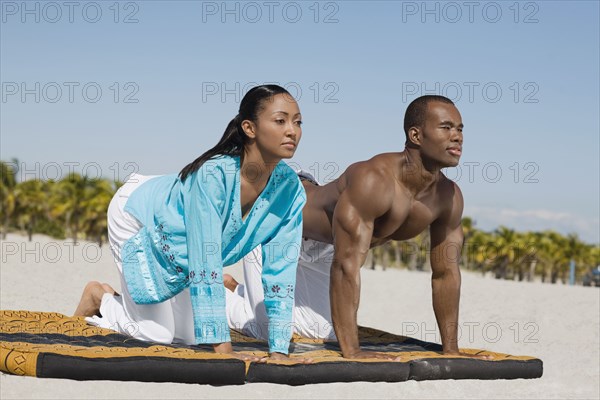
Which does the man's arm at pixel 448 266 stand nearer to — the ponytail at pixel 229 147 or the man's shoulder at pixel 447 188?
the man's shoulder at pixel 447 188

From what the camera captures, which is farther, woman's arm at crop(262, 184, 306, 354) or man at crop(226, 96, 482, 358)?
man at crop(226, 96, 482, 358)

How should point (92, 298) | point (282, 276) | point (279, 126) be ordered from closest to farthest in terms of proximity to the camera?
point (279, 126), point (282, 276), point (92, 298)

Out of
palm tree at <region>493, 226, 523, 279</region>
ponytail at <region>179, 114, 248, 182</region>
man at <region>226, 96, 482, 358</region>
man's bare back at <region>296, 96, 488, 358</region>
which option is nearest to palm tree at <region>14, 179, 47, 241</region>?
palm tree at <region>493, 226, 523, 279</region>

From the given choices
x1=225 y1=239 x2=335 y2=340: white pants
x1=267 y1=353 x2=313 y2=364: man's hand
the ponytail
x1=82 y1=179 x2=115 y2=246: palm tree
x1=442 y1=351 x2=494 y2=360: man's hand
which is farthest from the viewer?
x1=82 y1=179 x2=115 y2=246: palm tree

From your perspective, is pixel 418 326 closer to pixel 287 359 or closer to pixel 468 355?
pixel 468 355

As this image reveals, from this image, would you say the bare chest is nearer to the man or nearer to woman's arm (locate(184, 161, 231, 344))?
the man

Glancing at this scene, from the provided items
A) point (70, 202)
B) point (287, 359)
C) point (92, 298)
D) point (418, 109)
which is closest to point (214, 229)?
point (287, 359)

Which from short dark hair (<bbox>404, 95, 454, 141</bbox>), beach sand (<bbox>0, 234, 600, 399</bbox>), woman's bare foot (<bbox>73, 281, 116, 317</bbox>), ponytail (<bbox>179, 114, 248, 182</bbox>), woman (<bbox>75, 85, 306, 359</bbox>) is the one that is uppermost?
short dark hair (<bbox>404, 95, 454, 141</bbox>)

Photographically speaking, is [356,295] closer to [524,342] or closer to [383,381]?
[383,381]

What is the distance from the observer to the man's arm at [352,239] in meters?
5.22

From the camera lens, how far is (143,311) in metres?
5.32

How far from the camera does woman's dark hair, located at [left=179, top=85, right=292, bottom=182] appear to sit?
4680 millimetres

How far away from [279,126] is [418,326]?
786 cm

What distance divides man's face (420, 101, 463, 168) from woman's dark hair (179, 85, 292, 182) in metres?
1.14
